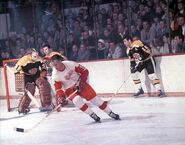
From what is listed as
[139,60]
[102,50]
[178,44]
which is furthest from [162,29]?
[102,50]

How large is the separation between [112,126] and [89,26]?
355 centimetres

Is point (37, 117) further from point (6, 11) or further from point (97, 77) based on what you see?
point (6, 11)

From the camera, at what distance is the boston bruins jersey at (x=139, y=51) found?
6621mm

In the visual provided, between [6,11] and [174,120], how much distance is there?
5.11 metres

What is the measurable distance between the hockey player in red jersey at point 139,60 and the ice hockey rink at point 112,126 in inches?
16.2

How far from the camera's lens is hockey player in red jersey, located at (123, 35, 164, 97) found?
660 centimetres

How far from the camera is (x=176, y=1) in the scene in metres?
6.67

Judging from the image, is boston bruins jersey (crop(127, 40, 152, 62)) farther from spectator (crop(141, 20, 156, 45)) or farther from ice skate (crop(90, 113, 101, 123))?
ice skate (crop(90, 113, 101, 123))

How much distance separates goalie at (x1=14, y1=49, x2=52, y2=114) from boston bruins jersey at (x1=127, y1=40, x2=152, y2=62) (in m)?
1.51

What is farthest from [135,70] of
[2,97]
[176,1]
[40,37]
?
[2,97]

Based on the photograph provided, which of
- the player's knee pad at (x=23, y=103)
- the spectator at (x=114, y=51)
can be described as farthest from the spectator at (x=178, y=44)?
the player's knee pad at (x=23, y=103)

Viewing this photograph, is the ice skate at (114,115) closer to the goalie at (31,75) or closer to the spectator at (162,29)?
the goalie at (31,75)

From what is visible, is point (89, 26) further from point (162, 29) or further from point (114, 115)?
point (114, 115)

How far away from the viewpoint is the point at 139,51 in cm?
667
